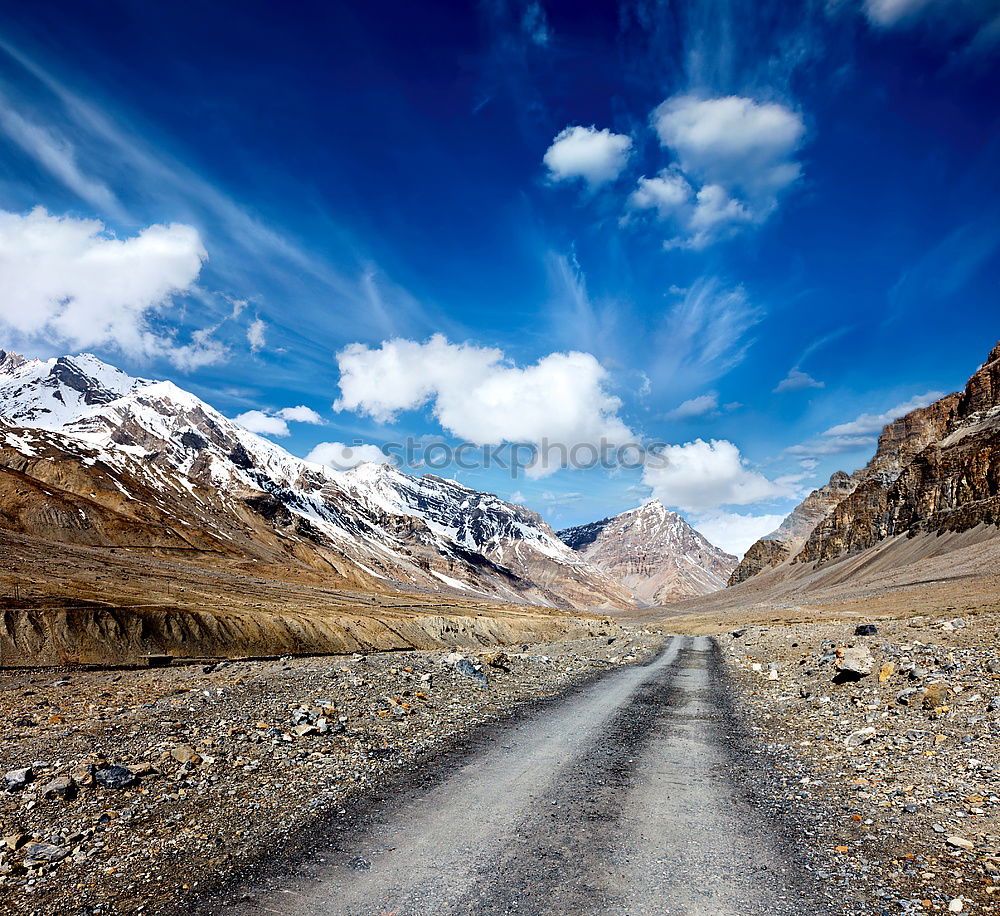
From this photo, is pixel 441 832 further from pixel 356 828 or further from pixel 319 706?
pixel 319 706

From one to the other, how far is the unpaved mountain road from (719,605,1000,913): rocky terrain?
37.0 inches

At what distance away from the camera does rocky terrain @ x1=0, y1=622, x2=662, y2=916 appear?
7.47 metres

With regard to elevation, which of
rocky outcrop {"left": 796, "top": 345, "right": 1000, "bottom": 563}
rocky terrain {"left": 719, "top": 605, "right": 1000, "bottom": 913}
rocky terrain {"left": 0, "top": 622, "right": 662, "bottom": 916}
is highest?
rocky outcrop {"left": 796, "top": 345, "right": 1000, "bottom": 563}

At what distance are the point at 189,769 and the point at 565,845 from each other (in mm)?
7344

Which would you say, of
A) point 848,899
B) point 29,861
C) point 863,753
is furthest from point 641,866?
point 29,861

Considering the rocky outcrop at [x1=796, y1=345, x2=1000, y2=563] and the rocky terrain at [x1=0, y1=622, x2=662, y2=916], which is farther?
the rocky outcrop at [x1=796, y1=345, x2=1000, y2=563]

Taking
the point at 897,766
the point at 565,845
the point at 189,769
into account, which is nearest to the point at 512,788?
the point at 565,845

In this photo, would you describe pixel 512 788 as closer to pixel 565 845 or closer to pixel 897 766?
pixel 565 845

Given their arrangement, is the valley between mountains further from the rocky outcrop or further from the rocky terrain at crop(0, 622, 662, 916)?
the rocky outcrop

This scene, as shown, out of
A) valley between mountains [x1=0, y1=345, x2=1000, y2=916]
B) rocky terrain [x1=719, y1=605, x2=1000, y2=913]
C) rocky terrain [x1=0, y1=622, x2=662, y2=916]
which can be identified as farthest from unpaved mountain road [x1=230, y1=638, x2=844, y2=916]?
rocky terrain [x1=0, y1=622, x2=662, y2=916]

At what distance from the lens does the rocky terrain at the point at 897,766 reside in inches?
285

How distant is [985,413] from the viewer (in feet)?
626

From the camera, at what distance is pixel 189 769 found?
1080cm

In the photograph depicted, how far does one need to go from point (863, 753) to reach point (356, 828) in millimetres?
10569
